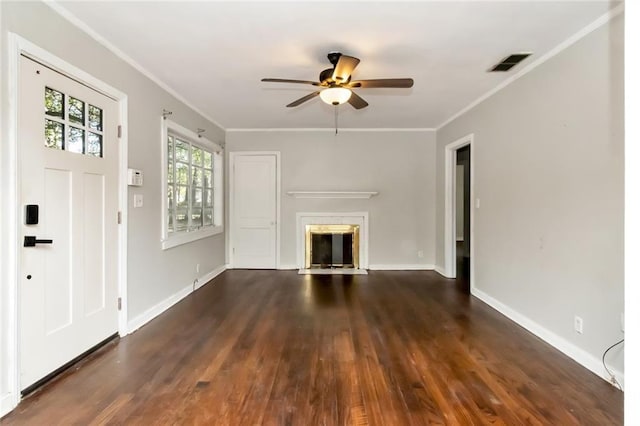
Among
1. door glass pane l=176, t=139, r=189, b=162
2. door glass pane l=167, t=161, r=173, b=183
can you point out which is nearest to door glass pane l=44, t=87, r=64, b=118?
door glass pane l=167, t=161, r=173, b=183

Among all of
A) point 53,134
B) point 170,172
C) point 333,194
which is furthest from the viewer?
point 333,194

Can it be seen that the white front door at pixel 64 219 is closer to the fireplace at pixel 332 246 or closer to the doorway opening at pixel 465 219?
the fireplace at pixel 332 246

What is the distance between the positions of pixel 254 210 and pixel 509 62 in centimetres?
438

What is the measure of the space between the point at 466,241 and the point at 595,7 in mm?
5396

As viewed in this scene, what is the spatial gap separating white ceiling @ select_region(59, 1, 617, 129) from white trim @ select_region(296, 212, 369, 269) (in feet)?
8.10

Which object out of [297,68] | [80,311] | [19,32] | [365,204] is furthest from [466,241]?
[19,32]

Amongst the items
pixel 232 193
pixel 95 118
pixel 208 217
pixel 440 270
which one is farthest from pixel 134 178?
pixel 440 270

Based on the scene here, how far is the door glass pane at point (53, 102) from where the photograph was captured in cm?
215

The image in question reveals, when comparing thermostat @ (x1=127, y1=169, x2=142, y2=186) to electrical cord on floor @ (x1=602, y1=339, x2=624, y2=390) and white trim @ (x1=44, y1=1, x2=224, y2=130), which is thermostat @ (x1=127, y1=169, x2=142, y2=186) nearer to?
white trim @ (x1=44, y1=1, x2=224, y2=130)

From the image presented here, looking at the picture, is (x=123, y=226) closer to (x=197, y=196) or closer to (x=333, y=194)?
(x=197, y=196)

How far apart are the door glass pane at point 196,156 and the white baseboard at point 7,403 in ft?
10.9

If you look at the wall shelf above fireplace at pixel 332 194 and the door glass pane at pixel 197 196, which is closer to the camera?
the door glass pane at pixel 197 196

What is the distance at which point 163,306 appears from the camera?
3631 mm

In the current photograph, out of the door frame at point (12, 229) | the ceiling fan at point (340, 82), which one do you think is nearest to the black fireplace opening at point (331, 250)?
the ceiling fan at point (340, 82)
